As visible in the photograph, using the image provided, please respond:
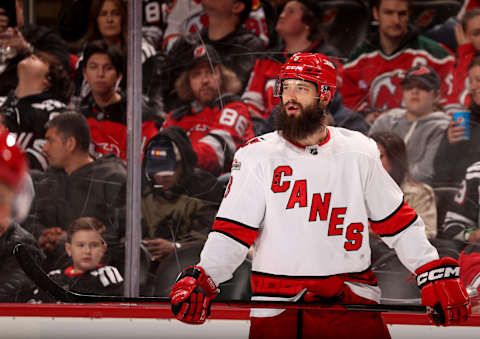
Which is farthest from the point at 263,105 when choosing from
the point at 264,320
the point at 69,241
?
the point at 264,320

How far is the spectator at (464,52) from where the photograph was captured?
105 inches

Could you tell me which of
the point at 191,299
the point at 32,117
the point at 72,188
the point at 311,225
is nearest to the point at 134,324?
the point at 191,299

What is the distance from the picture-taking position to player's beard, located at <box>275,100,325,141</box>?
1.67m

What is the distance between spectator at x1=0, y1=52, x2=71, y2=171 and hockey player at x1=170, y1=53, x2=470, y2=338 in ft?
4.94

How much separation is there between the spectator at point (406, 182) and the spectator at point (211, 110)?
0.61 metres

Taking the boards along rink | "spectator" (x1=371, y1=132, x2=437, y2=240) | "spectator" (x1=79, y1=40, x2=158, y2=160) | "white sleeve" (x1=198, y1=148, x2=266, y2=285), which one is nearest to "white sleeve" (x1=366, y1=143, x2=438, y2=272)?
"white sleeve" (x1=198, y1=148, x2=266, y2=285)

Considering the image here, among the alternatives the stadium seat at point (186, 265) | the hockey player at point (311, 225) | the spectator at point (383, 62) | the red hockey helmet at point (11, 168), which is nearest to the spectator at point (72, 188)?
the stadium seat at point (186, 265)

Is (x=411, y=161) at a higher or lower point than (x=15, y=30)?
lower

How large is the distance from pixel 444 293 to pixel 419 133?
1.30 metres

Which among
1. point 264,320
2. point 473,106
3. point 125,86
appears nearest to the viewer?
point 264,320

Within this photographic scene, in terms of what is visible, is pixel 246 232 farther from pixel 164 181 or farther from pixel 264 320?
pixel 164 181

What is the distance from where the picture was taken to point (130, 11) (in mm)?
2723

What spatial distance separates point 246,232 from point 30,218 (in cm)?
159

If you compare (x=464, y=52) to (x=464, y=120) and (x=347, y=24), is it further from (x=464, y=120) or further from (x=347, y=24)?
(x=347, y=24)
